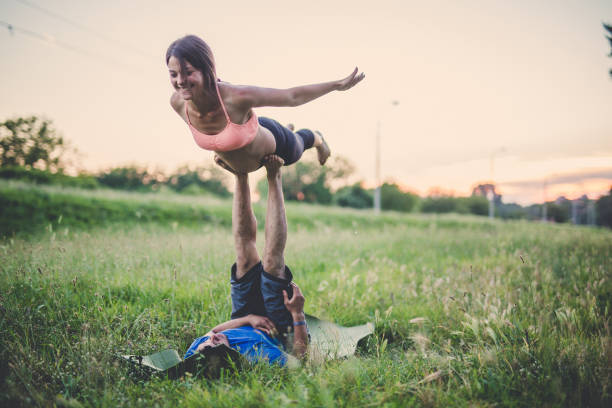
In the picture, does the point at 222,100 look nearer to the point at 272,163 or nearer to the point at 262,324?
the point at 272,163

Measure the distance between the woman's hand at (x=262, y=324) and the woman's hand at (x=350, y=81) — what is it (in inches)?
85.4

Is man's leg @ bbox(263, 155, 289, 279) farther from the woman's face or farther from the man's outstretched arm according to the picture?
the woman's face

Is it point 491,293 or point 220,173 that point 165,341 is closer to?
point 491,293

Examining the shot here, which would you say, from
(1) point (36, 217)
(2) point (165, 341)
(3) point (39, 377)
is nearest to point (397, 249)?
(2) point (165, 341)

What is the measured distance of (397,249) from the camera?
730cm

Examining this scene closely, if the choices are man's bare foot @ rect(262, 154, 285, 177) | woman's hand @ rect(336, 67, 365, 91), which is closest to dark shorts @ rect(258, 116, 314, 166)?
man's bare foot @ rect(262, 154, 285, 177)

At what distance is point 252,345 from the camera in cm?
268

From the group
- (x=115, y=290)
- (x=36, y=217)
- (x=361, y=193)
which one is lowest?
(x=115, y=290)

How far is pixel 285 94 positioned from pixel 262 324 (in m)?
2.02

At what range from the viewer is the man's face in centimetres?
251

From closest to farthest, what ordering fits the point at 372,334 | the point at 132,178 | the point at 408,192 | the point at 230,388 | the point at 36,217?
the point at 230,388, the point at 372,334, the point at 36,217, the point at 132,178, the point at 408,192

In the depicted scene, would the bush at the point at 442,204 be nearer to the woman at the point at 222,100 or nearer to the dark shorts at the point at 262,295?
the dark shorts at the point at 262,295

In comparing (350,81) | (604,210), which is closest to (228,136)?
(350,81)

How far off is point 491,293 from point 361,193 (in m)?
52.2
